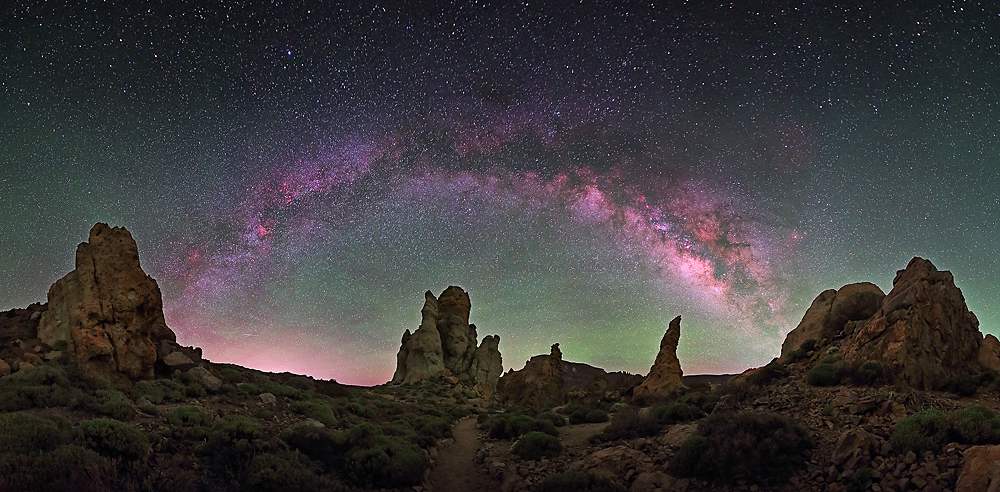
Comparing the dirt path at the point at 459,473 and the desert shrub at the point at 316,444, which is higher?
the desert shrub at the point at 316,444

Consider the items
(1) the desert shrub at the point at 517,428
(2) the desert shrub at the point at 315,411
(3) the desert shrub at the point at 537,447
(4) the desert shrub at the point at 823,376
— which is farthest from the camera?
(2) the desert shrub at the point at 315,411

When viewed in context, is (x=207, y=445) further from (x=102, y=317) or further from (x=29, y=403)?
(x=102, y=317)

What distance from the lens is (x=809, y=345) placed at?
2347cm

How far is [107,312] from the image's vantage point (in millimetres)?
20016

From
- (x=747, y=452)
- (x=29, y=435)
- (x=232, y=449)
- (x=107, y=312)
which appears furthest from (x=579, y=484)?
(x=107, y=312)

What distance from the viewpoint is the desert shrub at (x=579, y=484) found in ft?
35.6

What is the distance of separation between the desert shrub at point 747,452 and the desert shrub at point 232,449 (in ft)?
34.9

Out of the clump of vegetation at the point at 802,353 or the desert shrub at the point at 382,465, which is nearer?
the desert shrub at the point at 382,465

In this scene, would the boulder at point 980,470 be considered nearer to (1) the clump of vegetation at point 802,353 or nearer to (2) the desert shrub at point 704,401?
(2) the desert shrub at point 704,401

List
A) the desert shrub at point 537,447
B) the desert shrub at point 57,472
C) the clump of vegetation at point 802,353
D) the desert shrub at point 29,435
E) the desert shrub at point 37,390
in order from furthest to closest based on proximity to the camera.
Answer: the clump of vegetation at point 802,353, the desert shrub at point 537,447, the desert shrub at point 37,390, the desert shrub at point 29,435, the desert shrub at point 57,472

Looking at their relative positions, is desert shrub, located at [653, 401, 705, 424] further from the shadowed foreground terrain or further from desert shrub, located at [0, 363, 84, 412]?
desert shrub, located at [0, 363, 84, 412]

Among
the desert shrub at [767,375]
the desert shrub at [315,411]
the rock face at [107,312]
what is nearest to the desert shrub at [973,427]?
the desert shrub at [767,375]

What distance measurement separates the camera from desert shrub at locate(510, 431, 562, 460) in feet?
51.6

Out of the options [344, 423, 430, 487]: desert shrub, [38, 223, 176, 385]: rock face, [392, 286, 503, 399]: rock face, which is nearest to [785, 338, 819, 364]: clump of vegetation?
[344, 423, 430, 487]: desert shrub
